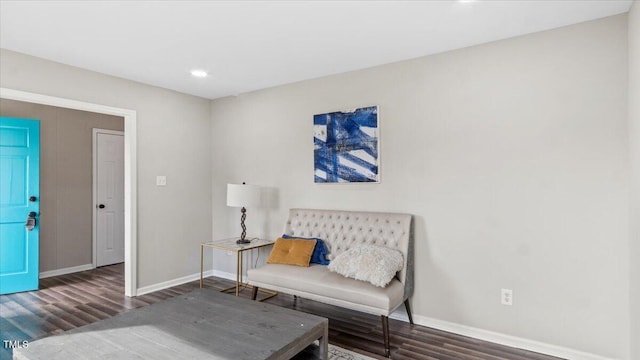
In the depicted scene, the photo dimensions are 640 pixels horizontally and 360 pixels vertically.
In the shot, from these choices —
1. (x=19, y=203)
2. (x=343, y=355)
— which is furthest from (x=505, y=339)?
(x=19, y=203)

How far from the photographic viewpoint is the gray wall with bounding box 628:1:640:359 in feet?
6.81

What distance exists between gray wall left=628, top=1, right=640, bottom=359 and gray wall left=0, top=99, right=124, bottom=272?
19.9ft

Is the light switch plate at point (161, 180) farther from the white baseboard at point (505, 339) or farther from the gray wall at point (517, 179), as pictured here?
the white baseboard at point (505, 339)

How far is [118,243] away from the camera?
552 centimetres

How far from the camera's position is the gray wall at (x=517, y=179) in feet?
8.00

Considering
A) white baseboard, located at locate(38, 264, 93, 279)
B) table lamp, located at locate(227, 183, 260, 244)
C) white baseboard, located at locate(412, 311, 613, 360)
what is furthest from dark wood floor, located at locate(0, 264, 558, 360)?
table lamp, located at locate(227, 183, 260, 244)

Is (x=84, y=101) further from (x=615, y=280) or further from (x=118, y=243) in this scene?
(x=615, y=280)

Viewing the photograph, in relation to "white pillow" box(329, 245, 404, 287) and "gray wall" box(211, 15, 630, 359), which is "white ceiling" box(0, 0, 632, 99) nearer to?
"gray wall" box(211, 15, 630, 359)

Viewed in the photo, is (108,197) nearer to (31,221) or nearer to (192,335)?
(31,221)

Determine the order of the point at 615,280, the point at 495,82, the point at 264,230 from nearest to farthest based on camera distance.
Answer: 1. the point at 615,280
2. the point at 495,82
3. the point at 264,230

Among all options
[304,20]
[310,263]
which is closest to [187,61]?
[304,20]

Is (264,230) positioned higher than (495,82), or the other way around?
(495,82)

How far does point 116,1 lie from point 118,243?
434 centimetres

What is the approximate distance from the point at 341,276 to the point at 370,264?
0.98ft
